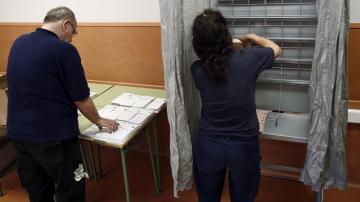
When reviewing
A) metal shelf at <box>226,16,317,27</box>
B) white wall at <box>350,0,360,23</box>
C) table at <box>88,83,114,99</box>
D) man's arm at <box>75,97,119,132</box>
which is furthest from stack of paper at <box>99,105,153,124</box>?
white wall at <box>350,0,360,23</box>

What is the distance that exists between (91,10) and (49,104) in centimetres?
127

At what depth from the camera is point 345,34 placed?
1.68 metres

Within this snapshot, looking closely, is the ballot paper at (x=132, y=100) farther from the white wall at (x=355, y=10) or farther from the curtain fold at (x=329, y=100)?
the white wall at (x=355, y=10)

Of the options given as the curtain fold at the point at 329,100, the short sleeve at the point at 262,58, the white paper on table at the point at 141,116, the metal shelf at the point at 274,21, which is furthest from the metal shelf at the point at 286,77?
the white paper on table at the point at 141,116

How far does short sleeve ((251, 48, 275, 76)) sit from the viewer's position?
5.41 ft

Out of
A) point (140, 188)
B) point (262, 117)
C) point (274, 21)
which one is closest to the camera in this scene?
point (274, 21)

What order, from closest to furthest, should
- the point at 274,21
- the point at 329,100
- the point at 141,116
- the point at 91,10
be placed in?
the point at 329,100 < the point at 274,21 < the point at 141,116 < the point at 91,10

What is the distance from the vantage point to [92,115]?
2.06 meters

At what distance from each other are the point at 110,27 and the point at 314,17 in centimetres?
160

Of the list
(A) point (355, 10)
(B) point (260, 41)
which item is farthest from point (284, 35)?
(A) point (355, 10)

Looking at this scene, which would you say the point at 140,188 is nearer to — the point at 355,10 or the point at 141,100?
the point at 141,100

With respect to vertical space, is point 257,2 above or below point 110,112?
above

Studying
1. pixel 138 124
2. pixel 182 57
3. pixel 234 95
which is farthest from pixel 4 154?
pixel 234 95

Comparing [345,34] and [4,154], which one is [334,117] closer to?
[345,34]
